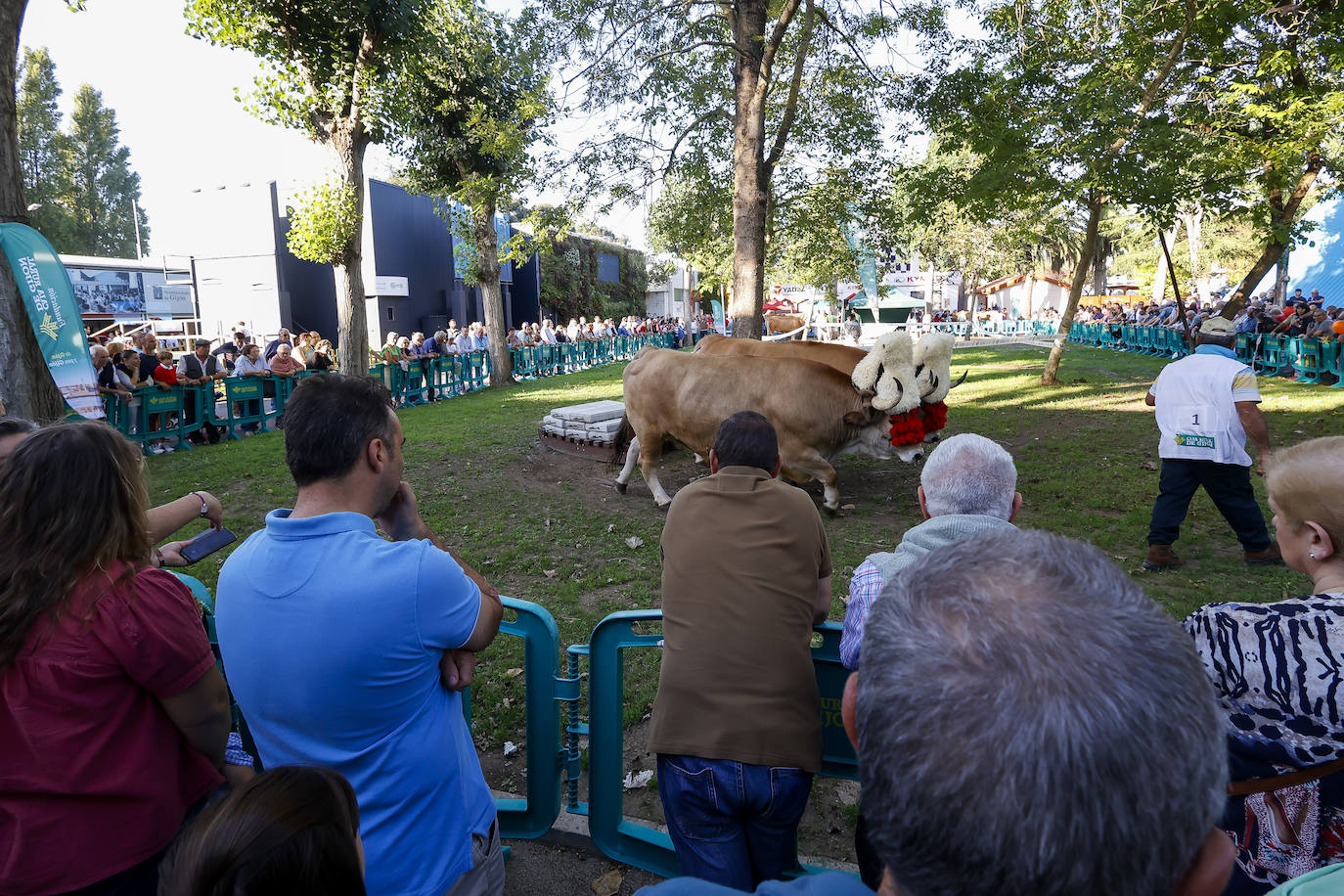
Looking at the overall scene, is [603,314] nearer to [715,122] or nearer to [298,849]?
[715,122]

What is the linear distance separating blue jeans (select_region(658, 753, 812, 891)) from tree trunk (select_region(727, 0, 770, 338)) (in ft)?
28.6

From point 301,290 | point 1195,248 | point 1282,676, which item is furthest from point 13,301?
point 1195,248

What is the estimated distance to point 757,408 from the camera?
7.93 m

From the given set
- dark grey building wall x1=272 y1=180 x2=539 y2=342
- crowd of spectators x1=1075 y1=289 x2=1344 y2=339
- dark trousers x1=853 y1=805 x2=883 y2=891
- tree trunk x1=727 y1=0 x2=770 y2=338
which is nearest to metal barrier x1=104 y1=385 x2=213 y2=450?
tree trunk x1=727 y1=0 x2=770 y2=338

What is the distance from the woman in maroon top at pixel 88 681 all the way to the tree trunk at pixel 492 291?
19859 millimetres

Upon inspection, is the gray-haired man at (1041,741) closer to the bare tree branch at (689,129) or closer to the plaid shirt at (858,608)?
the plaid shirt at (858,608)

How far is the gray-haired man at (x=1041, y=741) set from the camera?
796mm

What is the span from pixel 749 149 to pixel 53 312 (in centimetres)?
791

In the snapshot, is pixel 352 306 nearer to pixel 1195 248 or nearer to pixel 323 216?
pixel 323 216

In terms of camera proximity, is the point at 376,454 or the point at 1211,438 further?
the point at 1211,438

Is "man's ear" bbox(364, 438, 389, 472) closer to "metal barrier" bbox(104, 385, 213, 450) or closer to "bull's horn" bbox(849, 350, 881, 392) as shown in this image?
"bull's horn" bbox(849, 350, 881, 392)

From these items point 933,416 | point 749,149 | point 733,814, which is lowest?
point 733,814

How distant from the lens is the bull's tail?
940 centimetres

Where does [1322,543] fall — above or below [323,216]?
below
